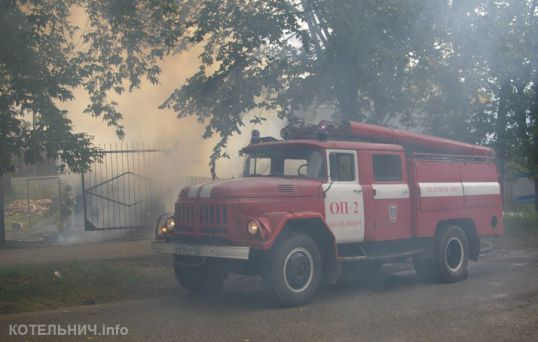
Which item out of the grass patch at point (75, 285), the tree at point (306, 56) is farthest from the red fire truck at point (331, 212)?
the tree at point (306, 56)

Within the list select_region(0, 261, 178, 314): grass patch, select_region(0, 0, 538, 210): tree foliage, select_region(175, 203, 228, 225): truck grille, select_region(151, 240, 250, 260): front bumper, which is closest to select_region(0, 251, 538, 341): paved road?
select_region(0, 261, 178, 314): grass patch

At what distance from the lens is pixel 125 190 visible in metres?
17.4

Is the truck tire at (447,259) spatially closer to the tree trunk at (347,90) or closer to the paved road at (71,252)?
the tree trunk at (347,90)

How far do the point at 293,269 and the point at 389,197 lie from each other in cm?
226

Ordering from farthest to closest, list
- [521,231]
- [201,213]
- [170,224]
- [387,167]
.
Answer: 1. [521,231]
2. [387,167]
3. [170,224]
4. [201,213]

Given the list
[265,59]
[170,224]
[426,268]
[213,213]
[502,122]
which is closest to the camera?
[213,213]

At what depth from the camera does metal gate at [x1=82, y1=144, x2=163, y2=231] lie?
1656 cm

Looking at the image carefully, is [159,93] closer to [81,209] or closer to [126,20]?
[81,209]

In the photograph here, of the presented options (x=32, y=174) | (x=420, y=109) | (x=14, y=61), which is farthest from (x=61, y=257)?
(x=32, y=174)

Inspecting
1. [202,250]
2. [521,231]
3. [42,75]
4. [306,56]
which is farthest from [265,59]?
[521,231]

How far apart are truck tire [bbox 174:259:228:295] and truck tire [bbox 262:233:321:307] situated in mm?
1148

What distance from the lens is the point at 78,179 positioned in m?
18.2

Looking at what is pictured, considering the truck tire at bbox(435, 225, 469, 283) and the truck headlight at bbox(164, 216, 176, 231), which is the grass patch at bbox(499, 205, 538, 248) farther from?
the truck headlight at bbox(164, 216, 176, 231)

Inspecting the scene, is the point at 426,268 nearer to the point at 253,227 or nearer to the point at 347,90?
the point at 253,227
